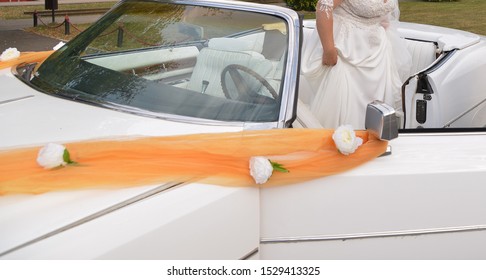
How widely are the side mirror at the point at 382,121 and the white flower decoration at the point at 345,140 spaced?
9 cm

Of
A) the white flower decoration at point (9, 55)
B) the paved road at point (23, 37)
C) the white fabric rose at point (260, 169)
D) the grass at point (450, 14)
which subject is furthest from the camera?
the grass at point (450, 14)

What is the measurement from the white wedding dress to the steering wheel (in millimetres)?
658

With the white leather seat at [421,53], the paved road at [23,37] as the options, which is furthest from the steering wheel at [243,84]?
the paved road at [23,37]

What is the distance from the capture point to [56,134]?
2.46 m

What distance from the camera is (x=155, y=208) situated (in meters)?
2.08

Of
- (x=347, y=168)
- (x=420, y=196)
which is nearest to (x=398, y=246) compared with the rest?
(x=420, y=196)

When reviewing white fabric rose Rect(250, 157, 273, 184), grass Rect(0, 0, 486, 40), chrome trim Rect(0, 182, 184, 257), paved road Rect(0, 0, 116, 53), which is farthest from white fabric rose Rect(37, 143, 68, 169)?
grass Rect(0, 0, 486, 40)

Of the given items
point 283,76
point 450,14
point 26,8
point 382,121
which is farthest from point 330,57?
point 26,8

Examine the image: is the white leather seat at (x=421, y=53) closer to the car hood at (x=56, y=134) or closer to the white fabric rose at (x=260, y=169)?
the car hood at (x=56, y=134)

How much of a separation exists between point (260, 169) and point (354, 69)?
1.44 metres

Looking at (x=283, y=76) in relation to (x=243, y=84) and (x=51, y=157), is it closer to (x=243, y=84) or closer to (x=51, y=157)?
(x=243, y=84)

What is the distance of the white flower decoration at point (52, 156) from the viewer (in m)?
2.18

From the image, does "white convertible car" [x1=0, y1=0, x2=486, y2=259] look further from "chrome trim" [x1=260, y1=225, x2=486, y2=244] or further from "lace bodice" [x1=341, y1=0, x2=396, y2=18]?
"lace bodice" [x1=341, y1=0, x2=396, y2=18]
